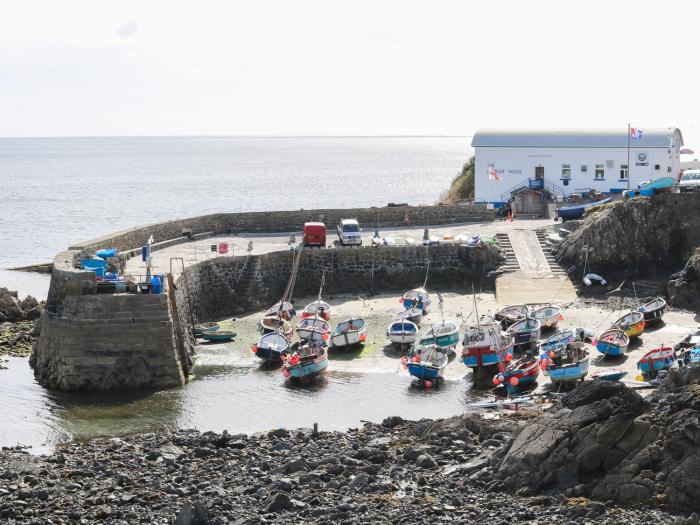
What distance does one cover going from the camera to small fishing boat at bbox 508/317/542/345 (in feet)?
133

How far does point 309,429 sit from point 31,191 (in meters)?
124

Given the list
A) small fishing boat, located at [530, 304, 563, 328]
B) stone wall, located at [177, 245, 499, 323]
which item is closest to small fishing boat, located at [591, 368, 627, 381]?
small fishing boat, located at [530, 304, 563, 328]

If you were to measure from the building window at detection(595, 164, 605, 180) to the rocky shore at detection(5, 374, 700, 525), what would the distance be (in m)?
36.7

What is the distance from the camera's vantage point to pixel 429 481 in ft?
82.3

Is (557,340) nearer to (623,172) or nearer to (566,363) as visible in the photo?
(566,363)

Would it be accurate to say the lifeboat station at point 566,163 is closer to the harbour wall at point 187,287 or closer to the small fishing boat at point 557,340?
the harbour wall at point 187,287

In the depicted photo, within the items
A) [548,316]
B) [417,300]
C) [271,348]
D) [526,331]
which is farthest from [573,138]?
[271,348]

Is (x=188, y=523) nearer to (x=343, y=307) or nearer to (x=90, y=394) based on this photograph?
(x=90, y=394)

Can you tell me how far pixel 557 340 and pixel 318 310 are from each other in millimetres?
11376

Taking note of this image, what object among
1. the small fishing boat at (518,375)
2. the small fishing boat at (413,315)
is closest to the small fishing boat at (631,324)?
the small fishing boat at (518,375)

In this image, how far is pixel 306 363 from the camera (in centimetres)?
3800

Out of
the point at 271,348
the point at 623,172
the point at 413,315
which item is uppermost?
the point at 623,172

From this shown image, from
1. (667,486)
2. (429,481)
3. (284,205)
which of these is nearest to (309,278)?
(429,481)

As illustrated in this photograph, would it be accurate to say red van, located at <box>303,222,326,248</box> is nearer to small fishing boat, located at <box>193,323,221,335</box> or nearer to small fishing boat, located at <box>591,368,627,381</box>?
small fishing boat, located at <box>193,323,221,335</box>
